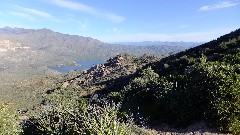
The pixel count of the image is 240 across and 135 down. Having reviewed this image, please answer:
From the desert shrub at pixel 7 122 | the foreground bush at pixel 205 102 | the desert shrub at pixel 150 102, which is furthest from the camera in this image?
the desert shrub at pixel 150 102

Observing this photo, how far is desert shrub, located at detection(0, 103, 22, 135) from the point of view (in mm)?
22625

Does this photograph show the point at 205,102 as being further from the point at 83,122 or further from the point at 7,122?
the point at 7,122

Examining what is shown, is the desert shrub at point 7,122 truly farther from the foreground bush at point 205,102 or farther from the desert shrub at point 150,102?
the foreground bush at point 205,102

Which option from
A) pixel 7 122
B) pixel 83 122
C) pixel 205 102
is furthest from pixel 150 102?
pixel 83 122

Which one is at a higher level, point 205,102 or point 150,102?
point 205,102

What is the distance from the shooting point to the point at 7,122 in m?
23.2

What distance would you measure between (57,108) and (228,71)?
1244cm

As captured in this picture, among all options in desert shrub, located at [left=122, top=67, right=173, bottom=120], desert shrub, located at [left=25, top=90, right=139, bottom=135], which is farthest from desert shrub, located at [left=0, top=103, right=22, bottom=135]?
desert shrub, located at [left=122, top=67, right=173, bottom=120]

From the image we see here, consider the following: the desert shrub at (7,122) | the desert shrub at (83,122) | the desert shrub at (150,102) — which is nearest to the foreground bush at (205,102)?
the desert shrub at (150,102)

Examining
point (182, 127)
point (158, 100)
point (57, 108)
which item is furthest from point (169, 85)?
point (57, 108)

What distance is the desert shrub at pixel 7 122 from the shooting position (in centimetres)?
2262

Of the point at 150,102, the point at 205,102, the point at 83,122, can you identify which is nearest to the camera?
the point at 83,122

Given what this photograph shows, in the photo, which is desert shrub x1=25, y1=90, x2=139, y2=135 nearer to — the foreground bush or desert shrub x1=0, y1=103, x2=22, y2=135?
desert shrub x1=0, y1=103, x2=22, y2=135

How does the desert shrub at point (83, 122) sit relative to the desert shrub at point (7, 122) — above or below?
above
